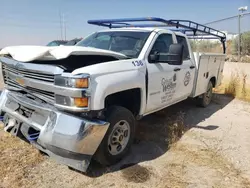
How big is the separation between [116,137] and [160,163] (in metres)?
0.76

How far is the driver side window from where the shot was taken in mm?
4379

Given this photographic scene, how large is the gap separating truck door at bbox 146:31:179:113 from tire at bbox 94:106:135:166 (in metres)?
0.60

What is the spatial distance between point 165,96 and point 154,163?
1.29m

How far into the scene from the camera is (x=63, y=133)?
296 centimetres

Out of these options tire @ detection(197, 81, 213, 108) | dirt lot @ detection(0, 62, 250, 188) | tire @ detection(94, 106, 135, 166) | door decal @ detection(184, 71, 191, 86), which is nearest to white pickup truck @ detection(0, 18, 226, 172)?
tire @ detection(94, 106, 135, 166)

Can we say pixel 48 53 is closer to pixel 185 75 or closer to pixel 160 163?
pixel 160 163

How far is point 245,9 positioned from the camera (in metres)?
13.9

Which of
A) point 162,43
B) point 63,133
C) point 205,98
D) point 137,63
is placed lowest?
point 205,98

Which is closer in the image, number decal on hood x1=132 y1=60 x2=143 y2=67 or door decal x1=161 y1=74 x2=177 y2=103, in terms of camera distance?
number decal on hood x1=132 y1=60 x2=143 y2=67

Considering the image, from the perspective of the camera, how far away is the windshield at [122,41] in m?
4.25

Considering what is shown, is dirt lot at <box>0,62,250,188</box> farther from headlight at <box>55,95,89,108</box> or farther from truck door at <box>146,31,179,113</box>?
headlight at <box>55,95,89,108</box>

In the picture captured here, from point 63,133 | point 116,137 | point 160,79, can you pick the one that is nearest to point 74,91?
point 63,133

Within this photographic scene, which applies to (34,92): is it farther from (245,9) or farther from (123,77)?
(245,9)

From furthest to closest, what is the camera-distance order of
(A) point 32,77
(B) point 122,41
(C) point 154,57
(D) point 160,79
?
(B) point 122,41, (D) point 160,79, (C) point 154,57, (A) point 32,77
